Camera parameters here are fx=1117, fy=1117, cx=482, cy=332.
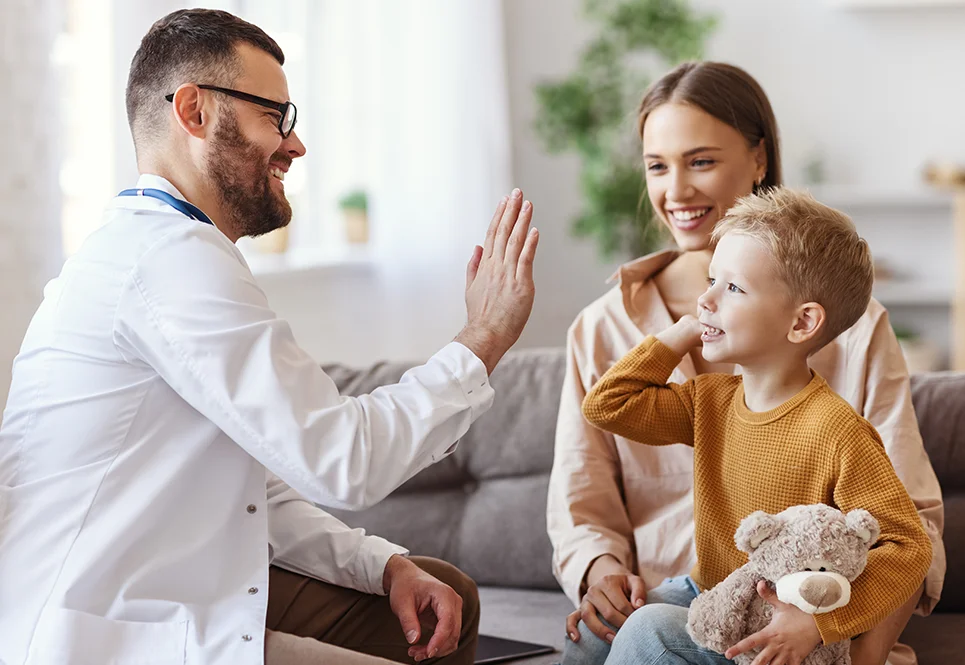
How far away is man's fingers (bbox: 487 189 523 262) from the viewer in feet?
4.97

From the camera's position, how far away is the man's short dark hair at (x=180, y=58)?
156 cm

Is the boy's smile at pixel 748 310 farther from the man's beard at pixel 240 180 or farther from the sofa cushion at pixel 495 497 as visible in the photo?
the sofa cushion at pixel 495 497

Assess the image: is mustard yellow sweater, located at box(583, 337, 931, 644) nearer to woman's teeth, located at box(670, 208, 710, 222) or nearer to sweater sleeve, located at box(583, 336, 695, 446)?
sweater sleeve, located at box(583, 336, 695, 446)

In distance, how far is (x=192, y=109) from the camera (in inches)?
61.1

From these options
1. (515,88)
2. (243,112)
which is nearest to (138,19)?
(243,112)

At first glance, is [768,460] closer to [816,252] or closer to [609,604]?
[816,252]

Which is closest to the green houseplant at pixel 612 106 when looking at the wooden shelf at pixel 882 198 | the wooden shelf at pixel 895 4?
the wooden shelf at pixel 895 4

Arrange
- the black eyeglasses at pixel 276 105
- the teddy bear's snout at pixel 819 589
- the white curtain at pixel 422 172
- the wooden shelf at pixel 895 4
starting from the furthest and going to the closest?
1. the wooden shelf at pixel 895 4
2. the white curtain at pixel 422 172
3. the black eyeglasses at pixel 276 105
4. the teddy bear's snout at pixel 819 589

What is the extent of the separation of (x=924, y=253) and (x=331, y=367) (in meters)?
4.40

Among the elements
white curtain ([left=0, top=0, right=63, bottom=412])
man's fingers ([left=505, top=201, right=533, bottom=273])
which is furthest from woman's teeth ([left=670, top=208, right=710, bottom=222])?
white curtain ([left=0, top=0, right=63, bottom=412])

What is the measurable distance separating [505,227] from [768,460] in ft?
1.55

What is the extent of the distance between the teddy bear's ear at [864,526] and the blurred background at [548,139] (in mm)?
2729

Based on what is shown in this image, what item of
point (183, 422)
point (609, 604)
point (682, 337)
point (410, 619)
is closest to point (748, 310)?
point (682, 337)

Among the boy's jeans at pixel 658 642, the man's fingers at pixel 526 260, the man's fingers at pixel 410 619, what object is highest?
the man's fingers at pixel 526 260
